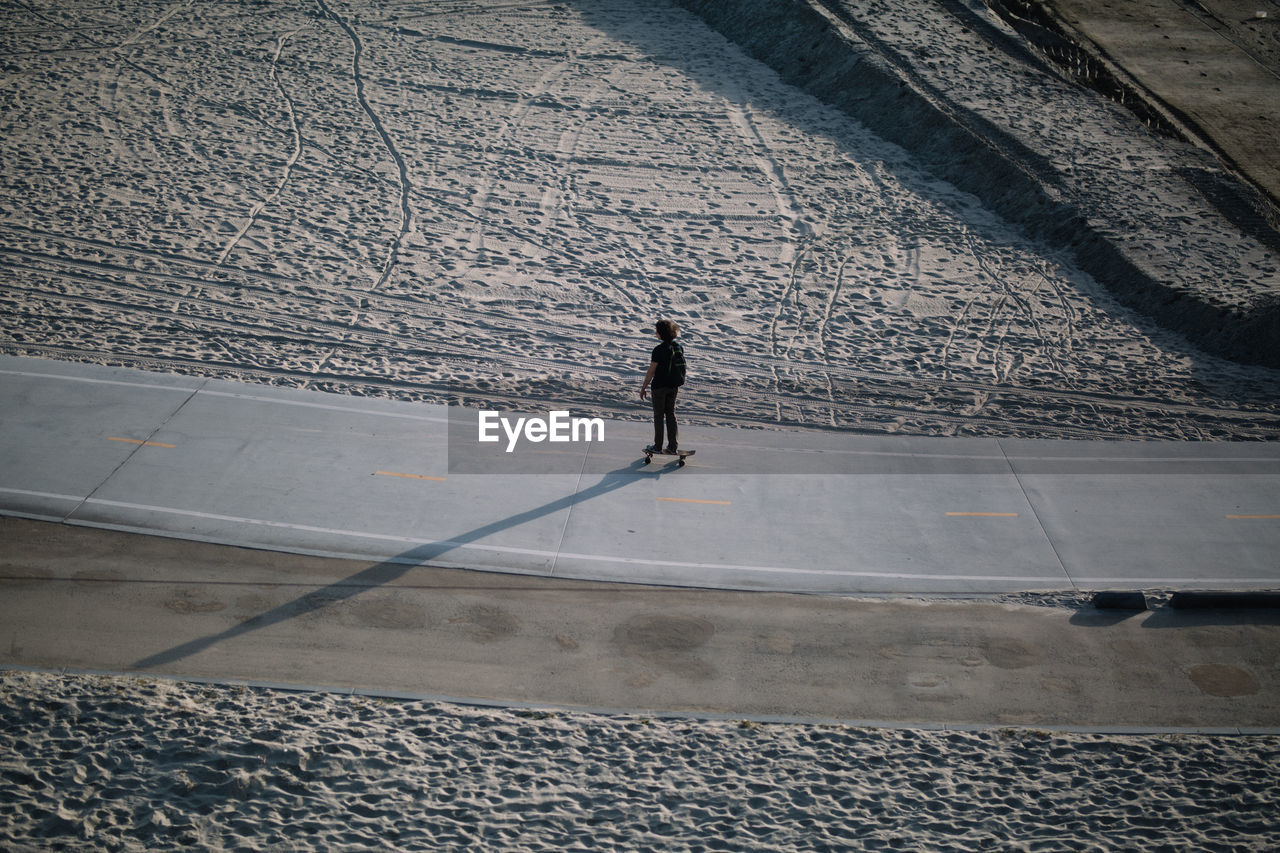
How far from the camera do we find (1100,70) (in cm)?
2062

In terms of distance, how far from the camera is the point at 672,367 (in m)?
10.3

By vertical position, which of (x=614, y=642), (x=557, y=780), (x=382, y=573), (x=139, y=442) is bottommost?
(x=557, y=780)

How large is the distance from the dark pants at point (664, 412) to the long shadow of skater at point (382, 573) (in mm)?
355

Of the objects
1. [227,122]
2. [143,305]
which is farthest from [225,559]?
[227,122]

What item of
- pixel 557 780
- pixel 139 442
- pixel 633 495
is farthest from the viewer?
pixel 139 442

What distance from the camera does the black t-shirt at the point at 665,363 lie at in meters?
10.2

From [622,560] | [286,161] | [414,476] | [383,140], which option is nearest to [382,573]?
[414,476]

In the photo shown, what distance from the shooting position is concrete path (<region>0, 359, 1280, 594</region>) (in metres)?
9.49

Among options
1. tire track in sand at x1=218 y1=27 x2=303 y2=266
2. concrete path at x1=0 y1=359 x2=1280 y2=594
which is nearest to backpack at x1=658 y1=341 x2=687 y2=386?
concrete path at x1=0 y1=359 x2=1280 y2=594

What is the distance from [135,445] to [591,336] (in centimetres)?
525

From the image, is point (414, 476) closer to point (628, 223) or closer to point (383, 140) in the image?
point (628, 223)

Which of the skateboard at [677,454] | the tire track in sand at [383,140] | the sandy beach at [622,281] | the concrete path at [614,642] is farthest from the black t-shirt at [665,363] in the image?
the tire track in sand at [383,140]

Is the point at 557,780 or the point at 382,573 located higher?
the point at 382,573

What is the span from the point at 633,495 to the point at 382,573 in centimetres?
256
